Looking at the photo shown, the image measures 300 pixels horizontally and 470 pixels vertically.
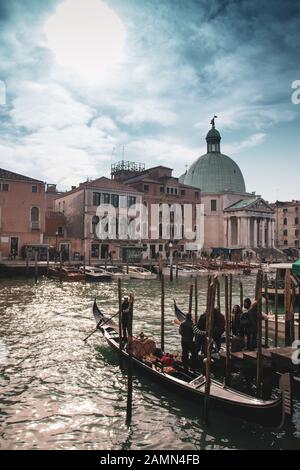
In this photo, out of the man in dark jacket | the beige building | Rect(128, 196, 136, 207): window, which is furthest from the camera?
the beige building

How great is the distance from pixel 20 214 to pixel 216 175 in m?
38.4

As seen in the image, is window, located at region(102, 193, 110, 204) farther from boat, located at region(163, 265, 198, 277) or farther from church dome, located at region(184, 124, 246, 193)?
church dome, located at region(184, 124, 246, 193)

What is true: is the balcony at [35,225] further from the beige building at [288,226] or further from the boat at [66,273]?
the beige building at [288,226]

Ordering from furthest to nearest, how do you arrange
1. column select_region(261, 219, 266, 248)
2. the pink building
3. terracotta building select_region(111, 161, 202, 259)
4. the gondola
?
column select_region(261, 219, 266, 248) < terracotta building select_region(111, 161, 202, 259) < the pink building < the gondola

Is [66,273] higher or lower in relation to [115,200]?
lower

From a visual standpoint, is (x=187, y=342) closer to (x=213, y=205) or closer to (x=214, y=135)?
(x=213, y=205)

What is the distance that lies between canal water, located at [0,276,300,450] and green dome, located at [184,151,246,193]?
5228 cm

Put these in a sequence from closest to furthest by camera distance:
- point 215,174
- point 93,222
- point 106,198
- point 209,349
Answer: point 209,349
point 93,222
point 106,198
point 215,174

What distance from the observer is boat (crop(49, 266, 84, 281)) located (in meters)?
29.3

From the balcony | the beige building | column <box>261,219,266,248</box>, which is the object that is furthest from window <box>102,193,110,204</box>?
the beige building

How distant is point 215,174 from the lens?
65.1 m

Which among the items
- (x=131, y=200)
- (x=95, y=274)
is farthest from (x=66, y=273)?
(x=131, y=200)

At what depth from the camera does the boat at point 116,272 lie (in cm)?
3191

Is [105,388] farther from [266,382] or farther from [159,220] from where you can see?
[159,220]
